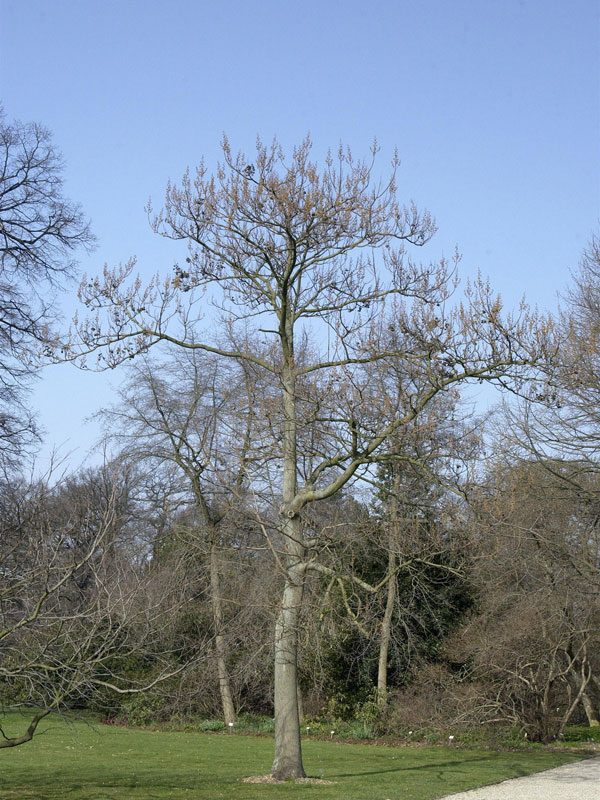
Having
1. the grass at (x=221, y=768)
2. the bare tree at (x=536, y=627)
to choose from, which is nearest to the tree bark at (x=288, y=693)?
the grass at (x=221, y=768)

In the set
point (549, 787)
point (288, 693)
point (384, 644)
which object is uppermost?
point (384, 644)

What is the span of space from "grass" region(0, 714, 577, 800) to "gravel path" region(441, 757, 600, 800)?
387mm

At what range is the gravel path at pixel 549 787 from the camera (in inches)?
444

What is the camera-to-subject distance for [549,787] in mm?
12242

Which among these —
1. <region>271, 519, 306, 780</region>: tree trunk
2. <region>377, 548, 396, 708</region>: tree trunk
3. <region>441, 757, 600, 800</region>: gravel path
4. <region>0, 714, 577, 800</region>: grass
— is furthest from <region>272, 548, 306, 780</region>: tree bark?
<region>377, 548, 396, 708</region>: tree trunk

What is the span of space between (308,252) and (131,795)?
26.5 feet

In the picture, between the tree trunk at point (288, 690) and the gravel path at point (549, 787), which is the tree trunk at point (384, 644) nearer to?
the gravel path at point (549, 787)

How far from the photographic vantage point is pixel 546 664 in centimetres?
1816

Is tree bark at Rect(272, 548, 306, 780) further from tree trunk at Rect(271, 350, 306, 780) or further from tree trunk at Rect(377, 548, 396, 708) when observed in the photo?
tree trunk at Rect(377, 548, 396, 708)

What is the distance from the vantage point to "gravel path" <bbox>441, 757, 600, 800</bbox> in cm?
1127

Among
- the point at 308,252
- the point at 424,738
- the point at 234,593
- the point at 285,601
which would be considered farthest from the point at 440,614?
the point at 308,252

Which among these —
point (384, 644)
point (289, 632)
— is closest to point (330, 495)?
point (289, 632)

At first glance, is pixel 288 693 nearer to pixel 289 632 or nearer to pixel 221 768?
pixel 289 632

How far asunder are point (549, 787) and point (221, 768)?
5.58 m
